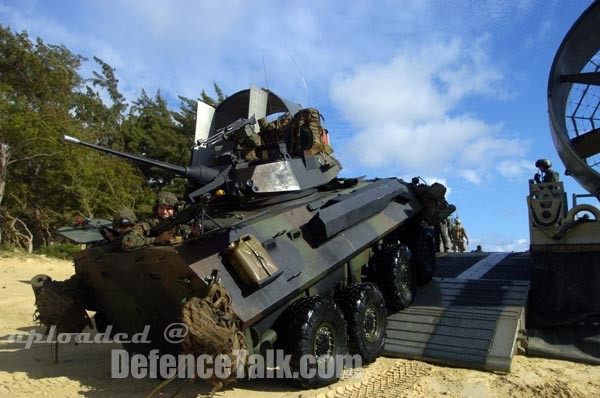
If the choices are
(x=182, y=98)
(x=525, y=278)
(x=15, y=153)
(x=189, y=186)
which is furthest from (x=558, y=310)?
(x=182, y=98)

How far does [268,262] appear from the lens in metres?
5.02

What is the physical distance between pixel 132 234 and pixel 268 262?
1.43 meters

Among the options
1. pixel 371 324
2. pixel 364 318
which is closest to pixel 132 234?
Result: pixel 364 318

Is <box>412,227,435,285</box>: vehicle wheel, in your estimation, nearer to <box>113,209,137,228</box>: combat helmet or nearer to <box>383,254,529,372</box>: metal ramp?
<box>383,254,529,372</box>: metal ramp

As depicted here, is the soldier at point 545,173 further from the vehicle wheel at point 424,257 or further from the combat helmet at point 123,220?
the combat helmet at point 123,220

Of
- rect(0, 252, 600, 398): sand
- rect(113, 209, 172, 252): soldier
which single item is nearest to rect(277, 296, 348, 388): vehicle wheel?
rect(0, 252, 600, 398): sand

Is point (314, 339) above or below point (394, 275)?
below

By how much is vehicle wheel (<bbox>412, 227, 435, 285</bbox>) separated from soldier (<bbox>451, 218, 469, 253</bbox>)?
1022cm

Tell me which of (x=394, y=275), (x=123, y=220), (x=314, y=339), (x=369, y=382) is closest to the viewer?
(x=314, y=339)

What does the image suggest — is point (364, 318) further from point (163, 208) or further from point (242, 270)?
point (163, 208)

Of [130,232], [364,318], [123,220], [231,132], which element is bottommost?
[364,318]

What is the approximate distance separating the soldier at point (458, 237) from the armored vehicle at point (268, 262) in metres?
10.4

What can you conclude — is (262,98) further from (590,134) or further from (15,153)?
(15,153)

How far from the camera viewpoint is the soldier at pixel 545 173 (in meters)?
7.73
